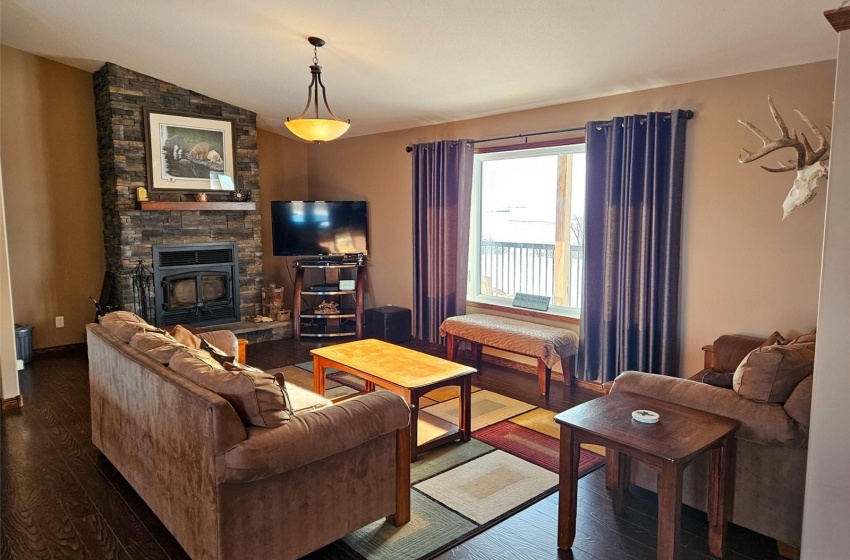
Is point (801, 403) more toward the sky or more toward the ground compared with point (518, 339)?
more toward the sky

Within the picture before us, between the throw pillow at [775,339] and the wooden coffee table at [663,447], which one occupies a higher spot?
the throw pillow at [775,339]

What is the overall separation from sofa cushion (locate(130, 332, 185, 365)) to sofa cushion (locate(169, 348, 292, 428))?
0.33m

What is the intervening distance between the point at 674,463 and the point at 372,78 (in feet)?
13.0

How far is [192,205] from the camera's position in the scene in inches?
235

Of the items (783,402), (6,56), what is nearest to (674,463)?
(783,402)

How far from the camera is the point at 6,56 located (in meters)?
5.42

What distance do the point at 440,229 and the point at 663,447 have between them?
400 cm

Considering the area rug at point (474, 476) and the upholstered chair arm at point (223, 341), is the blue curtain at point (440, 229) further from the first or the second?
the upholstered chair arm at point (223, 341)

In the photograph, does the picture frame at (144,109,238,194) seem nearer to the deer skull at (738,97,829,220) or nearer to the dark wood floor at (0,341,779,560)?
the dark wood floor at (0,341,779,560)

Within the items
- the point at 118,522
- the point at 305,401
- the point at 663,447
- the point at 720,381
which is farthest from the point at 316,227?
the point at 663,447

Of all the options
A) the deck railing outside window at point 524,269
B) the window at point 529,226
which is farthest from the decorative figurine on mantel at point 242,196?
the deck railing outside window at point 524,269

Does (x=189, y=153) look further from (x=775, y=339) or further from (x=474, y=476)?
(x=775, y=339)

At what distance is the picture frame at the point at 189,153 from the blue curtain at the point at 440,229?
210cm

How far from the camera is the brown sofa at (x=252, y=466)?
2.05 metres
